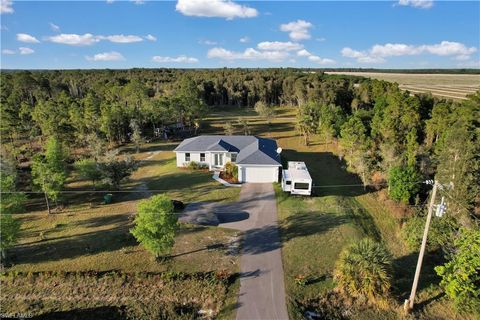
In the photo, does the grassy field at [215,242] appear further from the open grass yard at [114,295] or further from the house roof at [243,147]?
the house roof at [243,147]

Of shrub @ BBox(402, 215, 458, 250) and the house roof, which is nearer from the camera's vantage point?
shrub @ BBox(402, 215, 458, 250)

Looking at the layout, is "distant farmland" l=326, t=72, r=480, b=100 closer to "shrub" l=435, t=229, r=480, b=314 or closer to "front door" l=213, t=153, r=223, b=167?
"front door" l=213, t=153, r=223, b=167

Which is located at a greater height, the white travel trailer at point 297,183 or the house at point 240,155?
the house at point 240,155

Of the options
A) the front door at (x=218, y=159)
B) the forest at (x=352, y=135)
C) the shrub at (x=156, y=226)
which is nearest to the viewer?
the shrub at (x=156, y=226)

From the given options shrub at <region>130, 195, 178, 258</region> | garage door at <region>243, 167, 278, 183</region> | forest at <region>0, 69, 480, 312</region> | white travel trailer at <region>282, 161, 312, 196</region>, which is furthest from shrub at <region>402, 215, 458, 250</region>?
→ shrub at <region>130, 195, 178, 258</region>

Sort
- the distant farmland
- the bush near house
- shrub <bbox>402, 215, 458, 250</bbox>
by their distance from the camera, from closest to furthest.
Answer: shrub <bbox>402, 215, 458, 250</bbox> → the bush near house → the distant farmland

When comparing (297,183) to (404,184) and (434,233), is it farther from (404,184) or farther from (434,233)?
(434,233)

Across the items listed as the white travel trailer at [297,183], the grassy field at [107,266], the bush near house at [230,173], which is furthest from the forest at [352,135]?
the bush near house at [230,173]

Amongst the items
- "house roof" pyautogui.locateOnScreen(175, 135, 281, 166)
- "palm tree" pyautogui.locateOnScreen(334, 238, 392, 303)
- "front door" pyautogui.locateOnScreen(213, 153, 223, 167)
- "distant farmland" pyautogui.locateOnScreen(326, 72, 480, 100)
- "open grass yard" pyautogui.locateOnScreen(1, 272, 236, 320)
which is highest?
"distant farmland" pyautogui.locateOnScreen(326, 72, 480, 100)
